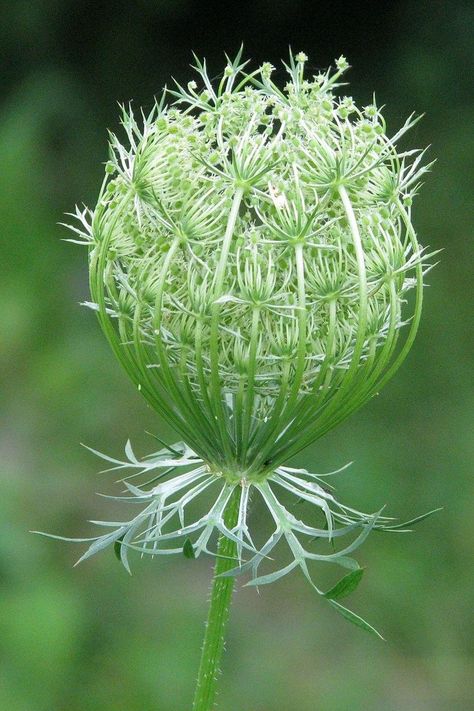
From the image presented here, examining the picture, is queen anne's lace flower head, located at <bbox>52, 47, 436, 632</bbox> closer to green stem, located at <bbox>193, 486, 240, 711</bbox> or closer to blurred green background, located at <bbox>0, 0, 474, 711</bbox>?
green stem, located at <bbox>193, 486, 240, 711</bbox>

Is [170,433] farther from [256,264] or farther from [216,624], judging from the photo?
[256,264]

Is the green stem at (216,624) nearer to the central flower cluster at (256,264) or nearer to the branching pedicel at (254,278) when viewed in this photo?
the branching pedicel at (254,278)

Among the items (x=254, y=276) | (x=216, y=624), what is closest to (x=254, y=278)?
(x=254, y=276)

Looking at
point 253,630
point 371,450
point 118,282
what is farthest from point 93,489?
point 118,282

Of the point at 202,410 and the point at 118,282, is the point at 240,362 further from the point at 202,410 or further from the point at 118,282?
the point at 118,282

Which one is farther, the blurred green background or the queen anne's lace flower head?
the blurred green background

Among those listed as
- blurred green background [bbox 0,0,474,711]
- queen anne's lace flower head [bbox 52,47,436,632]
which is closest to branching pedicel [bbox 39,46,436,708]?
queen anne's lace flower head [bbox 52,47,436,632]

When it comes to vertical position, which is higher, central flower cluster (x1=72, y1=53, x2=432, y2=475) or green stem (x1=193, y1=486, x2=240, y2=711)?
central flower cluster (x1=72, y1=53, x2=432, y2=475)
